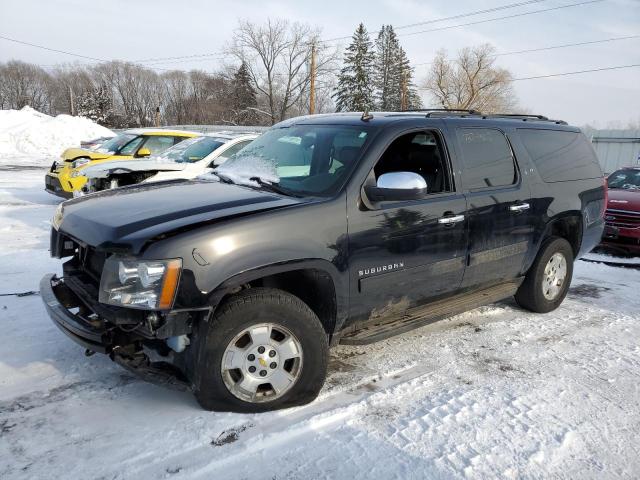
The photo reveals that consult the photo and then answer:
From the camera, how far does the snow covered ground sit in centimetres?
274

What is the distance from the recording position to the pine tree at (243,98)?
208 feet

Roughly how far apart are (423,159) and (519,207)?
1031 mm

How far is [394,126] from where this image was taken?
3859mm

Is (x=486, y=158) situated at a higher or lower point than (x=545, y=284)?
higher

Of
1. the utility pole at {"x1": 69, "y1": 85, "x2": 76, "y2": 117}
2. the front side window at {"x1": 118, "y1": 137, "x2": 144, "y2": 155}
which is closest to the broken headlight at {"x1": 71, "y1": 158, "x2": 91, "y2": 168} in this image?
the front side window at {"x1": 118, "y1": 137, "x2": 144, "y2": 155}

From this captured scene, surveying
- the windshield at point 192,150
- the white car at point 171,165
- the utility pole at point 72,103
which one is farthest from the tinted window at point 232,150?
the utility pole at point 72,103

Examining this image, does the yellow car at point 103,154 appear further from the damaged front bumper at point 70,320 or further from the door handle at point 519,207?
the door handle at point 519,207

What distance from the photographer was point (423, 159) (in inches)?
167

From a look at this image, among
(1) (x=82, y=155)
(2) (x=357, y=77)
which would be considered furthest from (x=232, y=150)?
(2) (x=357, y=77)

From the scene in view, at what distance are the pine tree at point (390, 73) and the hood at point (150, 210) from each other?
208 feet

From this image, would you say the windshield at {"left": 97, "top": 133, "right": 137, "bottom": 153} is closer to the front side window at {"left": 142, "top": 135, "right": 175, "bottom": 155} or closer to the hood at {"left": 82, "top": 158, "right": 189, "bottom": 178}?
the front side window at {"left": 142, "top": 135, "right": 175, "bottom": 155}

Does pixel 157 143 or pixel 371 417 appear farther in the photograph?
pixel 157 143

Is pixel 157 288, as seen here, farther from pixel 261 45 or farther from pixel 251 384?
pixel 261 45

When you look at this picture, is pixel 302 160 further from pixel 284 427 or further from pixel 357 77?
pixel 357 77
